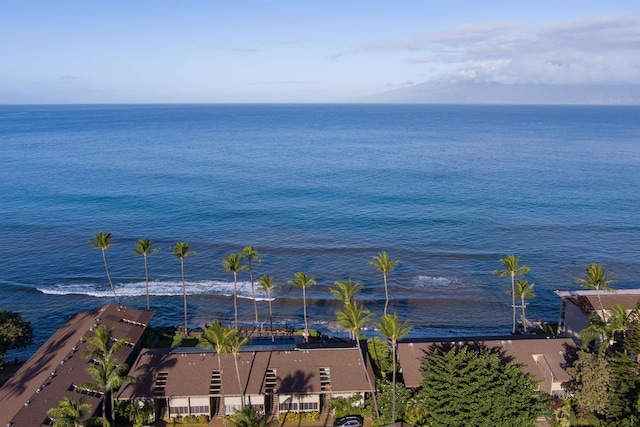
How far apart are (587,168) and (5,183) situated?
492 feet

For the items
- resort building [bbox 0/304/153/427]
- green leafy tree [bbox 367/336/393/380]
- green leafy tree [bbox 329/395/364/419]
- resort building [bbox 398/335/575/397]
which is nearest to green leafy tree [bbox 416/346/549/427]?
resort building [bbox 398/335/575/397]

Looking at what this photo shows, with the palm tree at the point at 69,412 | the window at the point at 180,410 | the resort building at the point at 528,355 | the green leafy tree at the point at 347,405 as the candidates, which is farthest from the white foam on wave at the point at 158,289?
the palm tree at the point at 69,412

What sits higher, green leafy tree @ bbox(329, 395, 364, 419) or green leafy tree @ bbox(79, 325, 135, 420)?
green leafy tree @ bbox(79, 325, 135, 420)

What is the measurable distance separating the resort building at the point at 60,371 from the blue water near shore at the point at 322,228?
40.4 feet

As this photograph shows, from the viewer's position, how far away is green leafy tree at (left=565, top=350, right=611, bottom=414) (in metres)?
36.7

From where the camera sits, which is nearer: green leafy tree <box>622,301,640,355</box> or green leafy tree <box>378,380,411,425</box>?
green leafy tree <box>622,301,640,355</box>

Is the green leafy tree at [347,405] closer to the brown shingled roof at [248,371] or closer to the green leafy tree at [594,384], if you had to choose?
the brown shingled roof at [248,371]

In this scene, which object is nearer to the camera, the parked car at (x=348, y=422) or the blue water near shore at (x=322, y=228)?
the parked car at (x=348, y=422)

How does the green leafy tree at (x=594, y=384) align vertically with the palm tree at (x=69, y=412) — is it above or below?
below

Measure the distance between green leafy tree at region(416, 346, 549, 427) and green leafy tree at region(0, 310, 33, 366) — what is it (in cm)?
3653

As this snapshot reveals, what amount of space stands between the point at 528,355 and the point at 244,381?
24.0 metres

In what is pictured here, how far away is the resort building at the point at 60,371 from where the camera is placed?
34.8 metres

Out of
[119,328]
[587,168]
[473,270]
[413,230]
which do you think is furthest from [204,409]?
[587,168]

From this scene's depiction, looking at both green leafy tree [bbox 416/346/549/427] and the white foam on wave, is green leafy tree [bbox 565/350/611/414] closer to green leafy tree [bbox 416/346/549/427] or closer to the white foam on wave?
green leafy tree [bbox 416/346/549/427]
